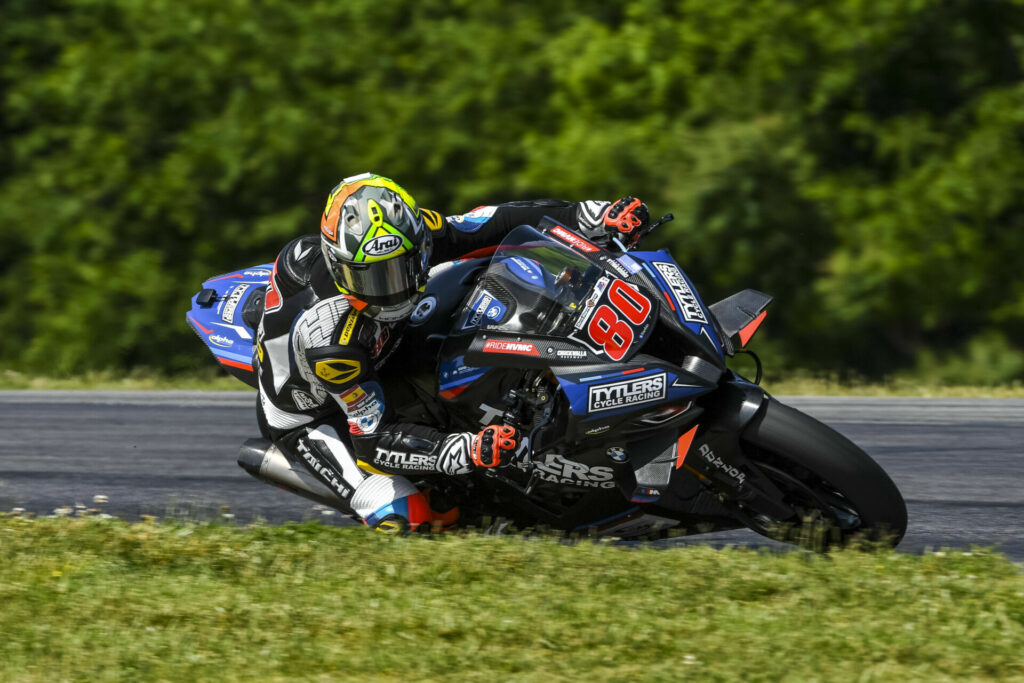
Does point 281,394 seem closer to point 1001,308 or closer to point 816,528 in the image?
point 816,528

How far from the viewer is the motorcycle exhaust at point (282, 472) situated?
196 inches

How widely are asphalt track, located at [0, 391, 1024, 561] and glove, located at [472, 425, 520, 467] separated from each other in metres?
1.02

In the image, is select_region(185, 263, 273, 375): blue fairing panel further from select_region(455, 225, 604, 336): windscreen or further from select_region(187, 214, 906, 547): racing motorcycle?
select_region(455, 225, 604, 336): windscreen

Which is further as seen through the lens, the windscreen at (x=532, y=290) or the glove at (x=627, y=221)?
the glove at (x=627, y=221)

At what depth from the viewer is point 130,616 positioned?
13.1 feet

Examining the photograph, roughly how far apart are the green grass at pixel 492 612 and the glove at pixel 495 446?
0.35 metres

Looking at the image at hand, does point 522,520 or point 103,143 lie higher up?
point 103,143

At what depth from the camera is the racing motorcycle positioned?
411 cm

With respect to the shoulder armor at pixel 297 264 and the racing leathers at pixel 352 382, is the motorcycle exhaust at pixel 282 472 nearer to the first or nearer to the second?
the racing leathers at pixel 352 382

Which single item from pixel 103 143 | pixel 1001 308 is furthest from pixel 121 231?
pixel 1001 308

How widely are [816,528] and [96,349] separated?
887cm

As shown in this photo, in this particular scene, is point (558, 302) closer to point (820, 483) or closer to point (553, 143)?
point (820, 483)

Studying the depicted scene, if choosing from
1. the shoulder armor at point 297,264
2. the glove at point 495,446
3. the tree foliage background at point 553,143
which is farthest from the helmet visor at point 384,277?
the tree foliage background at point 553,143

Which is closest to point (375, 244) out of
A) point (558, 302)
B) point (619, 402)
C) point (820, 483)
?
point (558, 302)
